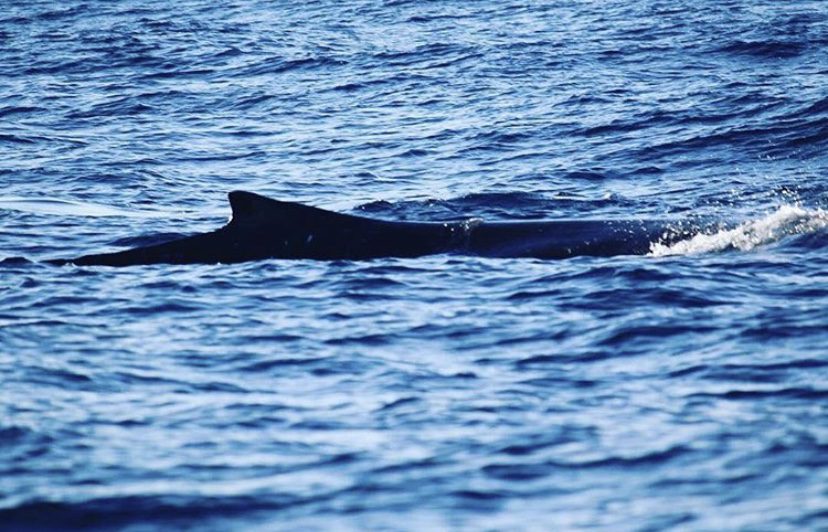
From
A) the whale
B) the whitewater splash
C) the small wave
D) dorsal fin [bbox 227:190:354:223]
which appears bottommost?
the whitewater splash

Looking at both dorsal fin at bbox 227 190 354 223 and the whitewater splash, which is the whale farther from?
the whitewater splash

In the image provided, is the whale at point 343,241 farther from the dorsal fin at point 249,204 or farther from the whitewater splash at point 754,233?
the whitewater splash at point 754,233

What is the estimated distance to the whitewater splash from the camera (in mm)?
15781

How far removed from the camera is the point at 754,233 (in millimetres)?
16328

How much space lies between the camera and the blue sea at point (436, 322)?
9.53 metres

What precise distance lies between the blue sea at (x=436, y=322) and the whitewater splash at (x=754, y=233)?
0.04 m

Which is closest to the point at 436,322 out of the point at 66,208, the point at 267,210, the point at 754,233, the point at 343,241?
the point at 343,241

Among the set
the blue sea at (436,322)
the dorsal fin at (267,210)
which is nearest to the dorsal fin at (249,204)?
the dorsal fin at (267,210)

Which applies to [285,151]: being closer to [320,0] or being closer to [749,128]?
[749,128]

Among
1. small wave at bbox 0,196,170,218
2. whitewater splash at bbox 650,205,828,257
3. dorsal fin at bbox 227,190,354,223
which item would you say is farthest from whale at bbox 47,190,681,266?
small wave at bbox 0,196,170,218

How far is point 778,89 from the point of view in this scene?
2741cm

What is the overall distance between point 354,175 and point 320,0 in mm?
21374

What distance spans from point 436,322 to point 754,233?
4438mm

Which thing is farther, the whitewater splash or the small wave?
the small wave
